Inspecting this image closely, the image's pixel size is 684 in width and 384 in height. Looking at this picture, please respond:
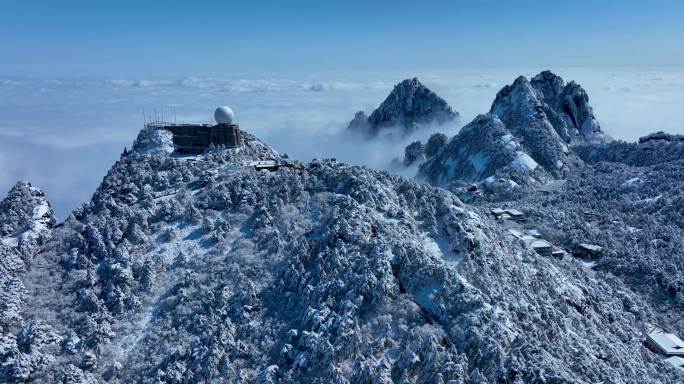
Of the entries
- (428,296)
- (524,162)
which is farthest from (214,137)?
(524,162)

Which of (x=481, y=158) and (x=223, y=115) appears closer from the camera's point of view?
(x=223, y=115)

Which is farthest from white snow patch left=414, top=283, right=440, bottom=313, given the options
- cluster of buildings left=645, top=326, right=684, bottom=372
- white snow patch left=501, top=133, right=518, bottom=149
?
white snow patch left=501, top=133, right=518, bottom=149

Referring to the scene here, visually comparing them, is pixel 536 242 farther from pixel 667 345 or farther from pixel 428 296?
pixel 428 296

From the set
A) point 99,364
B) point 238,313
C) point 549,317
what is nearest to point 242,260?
point 238,313

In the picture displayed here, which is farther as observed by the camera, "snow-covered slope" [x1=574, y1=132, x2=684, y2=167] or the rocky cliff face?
the rocky cliff face

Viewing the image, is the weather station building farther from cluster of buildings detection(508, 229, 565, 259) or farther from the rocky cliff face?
the rocky cliff face

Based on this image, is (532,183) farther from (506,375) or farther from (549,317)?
(506,375)

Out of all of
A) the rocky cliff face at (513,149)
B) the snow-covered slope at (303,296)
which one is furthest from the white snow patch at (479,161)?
the snow-covered slope at (303,296)
